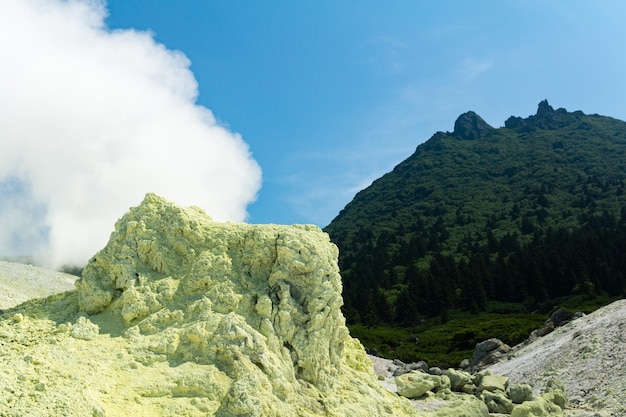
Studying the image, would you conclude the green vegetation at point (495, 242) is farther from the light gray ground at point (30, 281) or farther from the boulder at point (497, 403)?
the boulder at point (497, 403)

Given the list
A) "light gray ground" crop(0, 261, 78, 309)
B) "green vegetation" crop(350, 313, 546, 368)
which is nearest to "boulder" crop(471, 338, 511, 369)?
"green vegetation" crop(350, 313, 546, 368)

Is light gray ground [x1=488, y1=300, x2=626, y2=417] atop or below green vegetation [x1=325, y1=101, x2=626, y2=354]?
below

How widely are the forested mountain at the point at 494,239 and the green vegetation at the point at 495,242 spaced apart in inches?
10.6

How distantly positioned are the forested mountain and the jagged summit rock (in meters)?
71.3

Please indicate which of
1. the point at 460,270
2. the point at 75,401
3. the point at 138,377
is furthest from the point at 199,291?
the point at 460,270

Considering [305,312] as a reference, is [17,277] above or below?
above

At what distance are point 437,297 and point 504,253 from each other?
30.7 m

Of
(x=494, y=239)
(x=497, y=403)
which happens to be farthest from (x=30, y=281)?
(x=494, y=239)

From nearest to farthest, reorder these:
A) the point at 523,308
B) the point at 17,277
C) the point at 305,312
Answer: the point at 305,312, the point at 17,277, the point at 523,308

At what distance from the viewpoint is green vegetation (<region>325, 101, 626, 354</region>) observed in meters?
84.3

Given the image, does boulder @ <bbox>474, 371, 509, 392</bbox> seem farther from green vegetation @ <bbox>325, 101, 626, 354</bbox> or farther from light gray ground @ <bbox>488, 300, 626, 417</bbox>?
green vegetation @ <bbox>325, 101, 626, 354</bbox>

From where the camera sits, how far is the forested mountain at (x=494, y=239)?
281 feet

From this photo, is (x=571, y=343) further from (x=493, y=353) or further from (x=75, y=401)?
(x=75, y=401)

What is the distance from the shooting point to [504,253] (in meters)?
110
